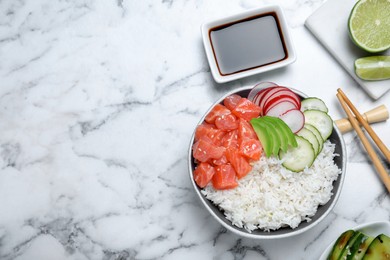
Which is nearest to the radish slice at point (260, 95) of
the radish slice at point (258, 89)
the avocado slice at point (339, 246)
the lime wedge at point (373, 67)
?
the radish slice at point (258, 89)

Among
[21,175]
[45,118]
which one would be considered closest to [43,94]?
[45,118]

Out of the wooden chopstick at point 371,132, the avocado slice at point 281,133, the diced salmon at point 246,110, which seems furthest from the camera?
the wooden chopstick at point 371,132

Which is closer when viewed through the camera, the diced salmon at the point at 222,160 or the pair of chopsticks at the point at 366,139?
the diced salmon at the point at 222,160

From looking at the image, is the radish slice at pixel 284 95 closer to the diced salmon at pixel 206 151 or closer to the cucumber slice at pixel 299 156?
the cucumber slice at pixel 299 156

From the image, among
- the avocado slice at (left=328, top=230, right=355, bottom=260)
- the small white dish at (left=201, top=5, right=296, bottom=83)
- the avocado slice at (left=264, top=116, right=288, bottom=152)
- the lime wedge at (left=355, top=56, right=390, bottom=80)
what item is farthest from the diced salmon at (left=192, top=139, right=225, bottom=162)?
the lime wedge at (left=355, top=56, right=390, bottom=80)

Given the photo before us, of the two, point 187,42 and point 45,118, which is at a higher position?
point 187,42

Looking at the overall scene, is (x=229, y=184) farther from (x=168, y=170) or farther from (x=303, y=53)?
(x=303, y=53)
